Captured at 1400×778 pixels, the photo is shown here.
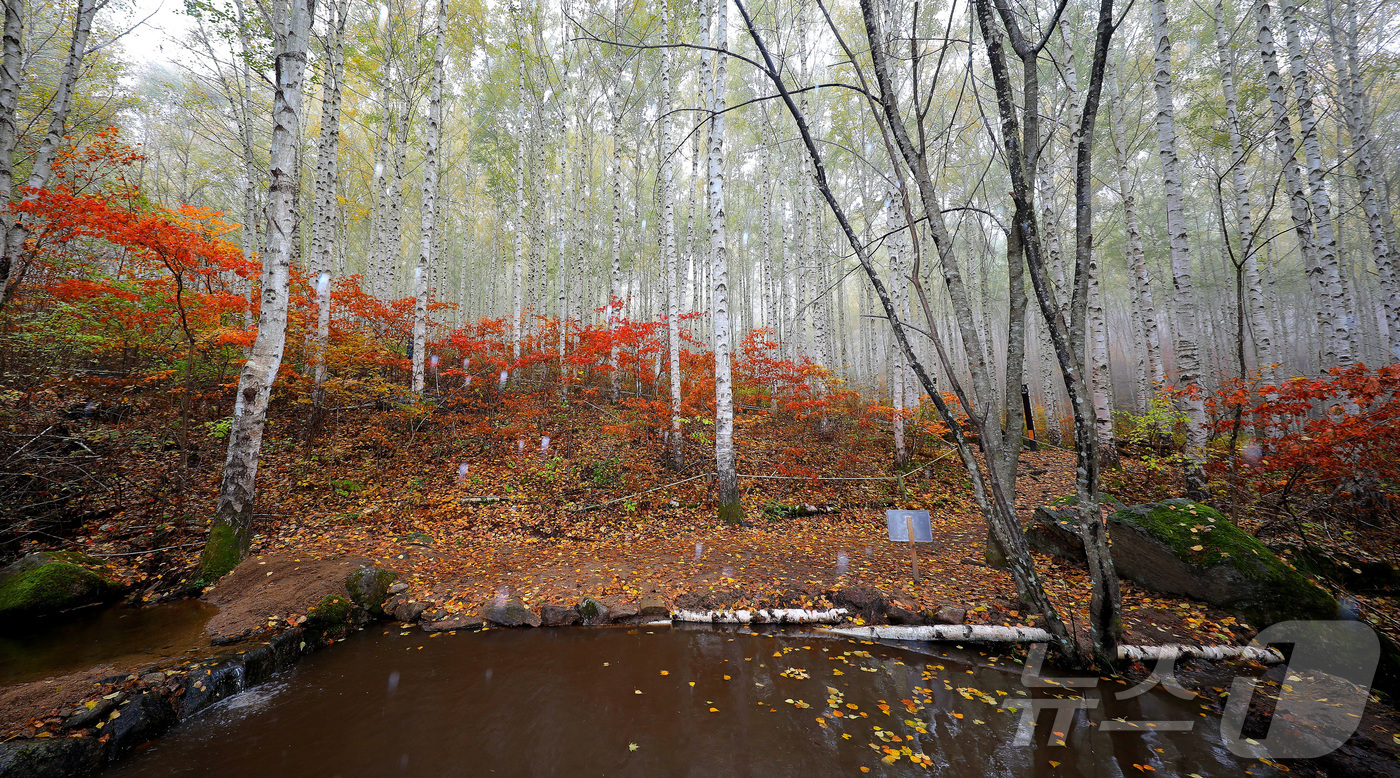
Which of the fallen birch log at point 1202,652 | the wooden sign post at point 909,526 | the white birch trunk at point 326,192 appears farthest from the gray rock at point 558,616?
the white birch trunk at point 326,192

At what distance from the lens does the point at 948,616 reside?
4.62m

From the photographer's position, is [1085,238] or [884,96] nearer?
[884,96]

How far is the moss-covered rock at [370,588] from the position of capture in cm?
507

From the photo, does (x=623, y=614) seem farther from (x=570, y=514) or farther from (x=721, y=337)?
(x=721, y=337)

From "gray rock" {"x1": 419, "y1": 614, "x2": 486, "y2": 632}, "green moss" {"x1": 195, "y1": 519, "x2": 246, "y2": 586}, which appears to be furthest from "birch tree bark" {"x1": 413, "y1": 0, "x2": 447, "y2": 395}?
"gray rock" {"x1": 419, "y1": 614, "x2": 486, "y2": 632}

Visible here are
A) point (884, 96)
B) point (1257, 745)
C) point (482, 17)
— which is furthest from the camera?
point (482, 17)

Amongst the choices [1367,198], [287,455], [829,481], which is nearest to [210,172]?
[287,455]

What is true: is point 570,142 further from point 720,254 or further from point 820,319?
point 720,254

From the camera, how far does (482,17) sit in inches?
537

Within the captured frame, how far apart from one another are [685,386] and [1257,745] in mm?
9684

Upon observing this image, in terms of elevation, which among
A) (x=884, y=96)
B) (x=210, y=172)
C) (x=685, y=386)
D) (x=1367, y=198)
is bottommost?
(x=685, y=386)

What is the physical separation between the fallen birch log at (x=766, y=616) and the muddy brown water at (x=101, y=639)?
4.78m

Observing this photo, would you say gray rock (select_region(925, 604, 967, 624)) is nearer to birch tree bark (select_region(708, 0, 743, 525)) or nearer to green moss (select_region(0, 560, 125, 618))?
birch tree bark (select_region(708, 0, 743, 525))

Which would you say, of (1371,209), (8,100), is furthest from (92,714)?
(1371,209)
